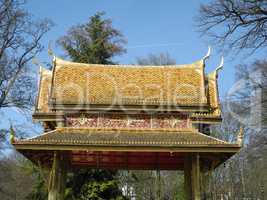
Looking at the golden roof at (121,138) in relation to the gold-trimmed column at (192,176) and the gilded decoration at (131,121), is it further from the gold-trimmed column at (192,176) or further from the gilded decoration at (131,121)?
the gold-trimmed column at (192,176)

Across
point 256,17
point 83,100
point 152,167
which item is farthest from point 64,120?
point 256,17

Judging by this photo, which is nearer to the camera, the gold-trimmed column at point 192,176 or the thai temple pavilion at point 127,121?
the thai temple pavilion at point 127,121

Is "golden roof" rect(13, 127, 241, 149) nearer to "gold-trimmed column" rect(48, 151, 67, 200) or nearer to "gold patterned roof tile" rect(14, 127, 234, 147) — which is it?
"gold patterned roof tile" rect(14, 127, 234, 147)

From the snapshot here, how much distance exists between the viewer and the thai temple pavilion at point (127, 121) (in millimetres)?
14430

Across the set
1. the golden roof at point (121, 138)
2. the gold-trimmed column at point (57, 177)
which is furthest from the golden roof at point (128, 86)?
the gold-trimmed column at point (57, 177)

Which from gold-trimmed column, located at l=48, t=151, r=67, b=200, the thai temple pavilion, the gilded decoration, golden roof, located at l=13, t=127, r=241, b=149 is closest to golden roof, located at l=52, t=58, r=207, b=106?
the thai temple pavilion

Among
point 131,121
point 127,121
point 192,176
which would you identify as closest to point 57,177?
point 127,121

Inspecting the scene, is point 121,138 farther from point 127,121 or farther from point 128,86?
point 128,86

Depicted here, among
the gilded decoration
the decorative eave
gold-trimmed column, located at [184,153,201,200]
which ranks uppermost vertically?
the gilded decoration

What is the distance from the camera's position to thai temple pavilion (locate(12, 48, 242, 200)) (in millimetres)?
14430

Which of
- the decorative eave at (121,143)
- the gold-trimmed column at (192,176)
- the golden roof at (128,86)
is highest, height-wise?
the golden roof at (128,86)

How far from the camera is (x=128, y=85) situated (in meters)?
18.8

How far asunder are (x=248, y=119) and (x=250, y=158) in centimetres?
412

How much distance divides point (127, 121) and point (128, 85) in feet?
7.98
